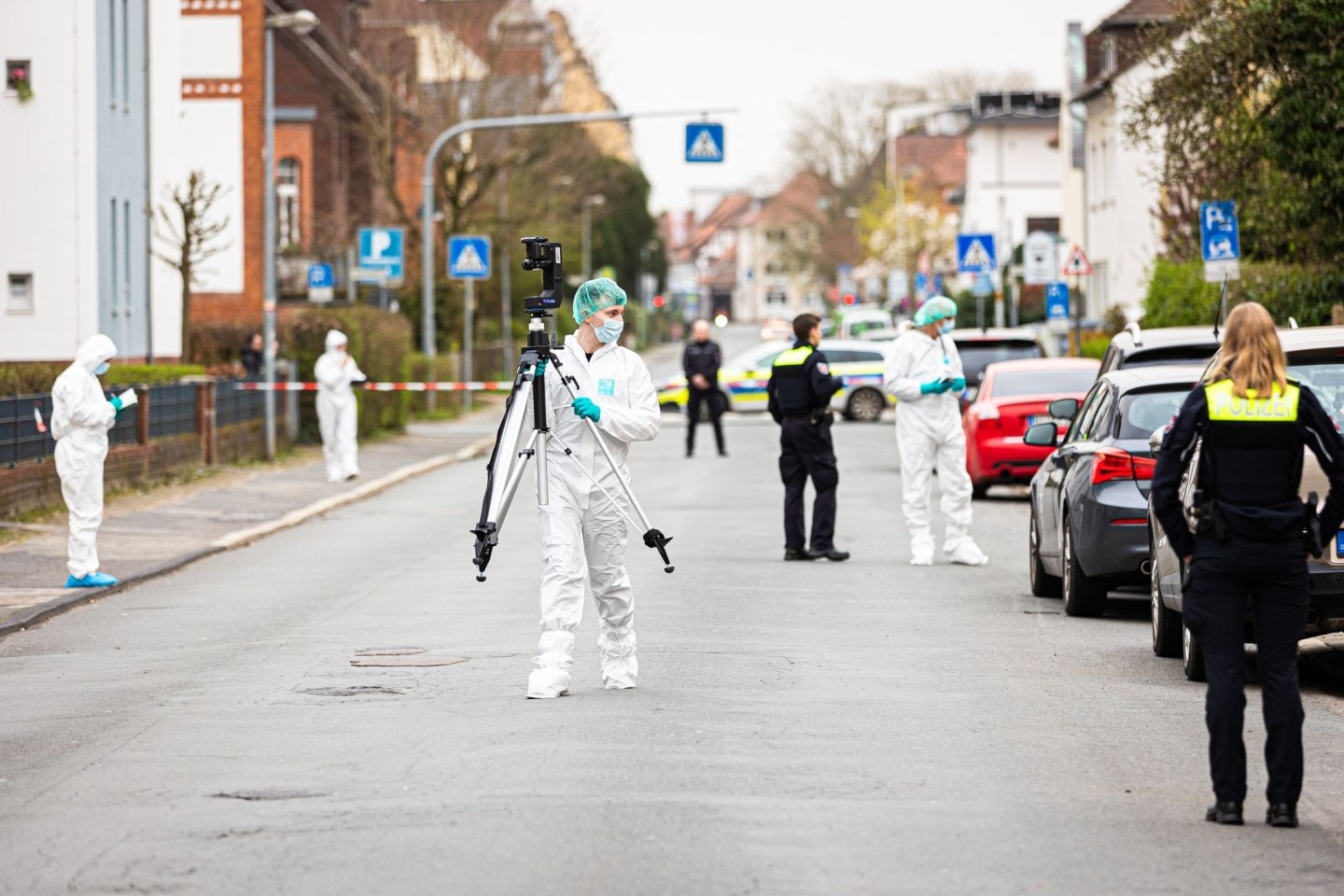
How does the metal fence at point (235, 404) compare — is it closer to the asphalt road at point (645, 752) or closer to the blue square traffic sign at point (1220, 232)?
the blue square traffic sign at point (1220, 232)

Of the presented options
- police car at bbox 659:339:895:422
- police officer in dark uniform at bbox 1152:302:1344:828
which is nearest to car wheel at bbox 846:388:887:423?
police car at bbox 659:339:895:422

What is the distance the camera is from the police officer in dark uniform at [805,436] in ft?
53.5

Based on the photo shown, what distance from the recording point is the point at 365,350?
112 feet

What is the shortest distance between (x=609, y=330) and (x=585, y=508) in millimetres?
800

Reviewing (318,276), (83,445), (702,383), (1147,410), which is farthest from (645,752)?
A: (318,276)

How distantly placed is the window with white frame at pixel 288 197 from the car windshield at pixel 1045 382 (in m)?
39.9

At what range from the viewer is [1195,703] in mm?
9586

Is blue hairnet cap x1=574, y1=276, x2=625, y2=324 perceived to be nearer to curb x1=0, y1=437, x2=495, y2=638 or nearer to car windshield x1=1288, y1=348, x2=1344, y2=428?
car windshield x1=1288, y1=348, x2=1344, y2=428

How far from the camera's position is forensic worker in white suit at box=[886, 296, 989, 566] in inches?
625

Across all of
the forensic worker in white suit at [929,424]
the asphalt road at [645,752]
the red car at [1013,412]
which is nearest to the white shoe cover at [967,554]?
the forensic worker in white suit at [929,424]

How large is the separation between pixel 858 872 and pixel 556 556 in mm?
3385

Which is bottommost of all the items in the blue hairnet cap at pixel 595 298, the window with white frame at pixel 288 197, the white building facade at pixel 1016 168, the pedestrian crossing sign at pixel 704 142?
the blue hairnet cap at pixel 595 298

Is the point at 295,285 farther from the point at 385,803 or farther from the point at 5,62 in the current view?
the point at 385,803

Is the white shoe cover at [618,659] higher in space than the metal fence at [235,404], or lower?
lower
